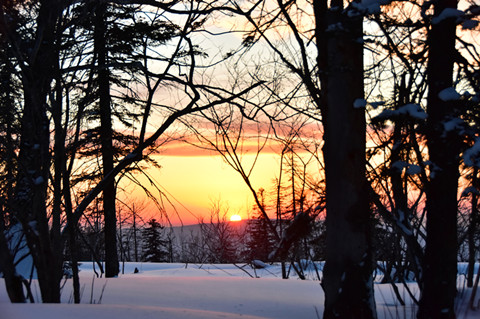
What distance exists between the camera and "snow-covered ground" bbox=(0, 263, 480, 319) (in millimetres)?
4438

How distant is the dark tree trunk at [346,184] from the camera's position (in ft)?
15.0

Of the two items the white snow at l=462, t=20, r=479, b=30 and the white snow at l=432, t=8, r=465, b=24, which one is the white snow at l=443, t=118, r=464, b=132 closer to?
the white snow at l=462, t=20, r=479, b=30

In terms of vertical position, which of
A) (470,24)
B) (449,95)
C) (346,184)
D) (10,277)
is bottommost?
(10,277)

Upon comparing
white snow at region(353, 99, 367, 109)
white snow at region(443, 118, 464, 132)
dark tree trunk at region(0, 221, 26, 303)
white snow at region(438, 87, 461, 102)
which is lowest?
dark tree trunk at region(0, 221, 26, 303)

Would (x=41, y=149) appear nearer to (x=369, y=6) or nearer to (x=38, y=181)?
(x=38, y=181)

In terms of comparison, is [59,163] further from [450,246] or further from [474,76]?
[474,76]

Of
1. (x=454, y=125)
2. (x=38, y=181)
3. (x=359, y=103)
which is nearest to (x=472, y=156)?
(x=454, y=125)

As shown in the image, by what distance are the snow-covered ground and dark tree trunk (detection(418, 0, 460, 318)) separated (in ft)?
1.52

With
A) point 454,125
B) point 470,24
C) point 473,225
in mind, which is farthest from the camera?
point 473,225

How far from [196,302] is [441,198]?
3.56m

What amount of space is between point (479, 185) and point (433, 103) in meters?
1.19

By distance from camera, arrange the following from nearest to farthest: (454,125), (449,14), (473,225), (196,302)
A: (454,125) < (449,14) < (473,225) < (196,302)

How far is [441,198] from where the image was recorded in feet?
16.4

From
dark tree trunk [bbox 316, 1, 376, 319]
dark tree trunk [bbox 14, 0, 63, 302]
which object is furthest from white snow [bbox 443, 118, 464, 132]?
dark tree trunk [bbox 14, 0, 63, 302]
